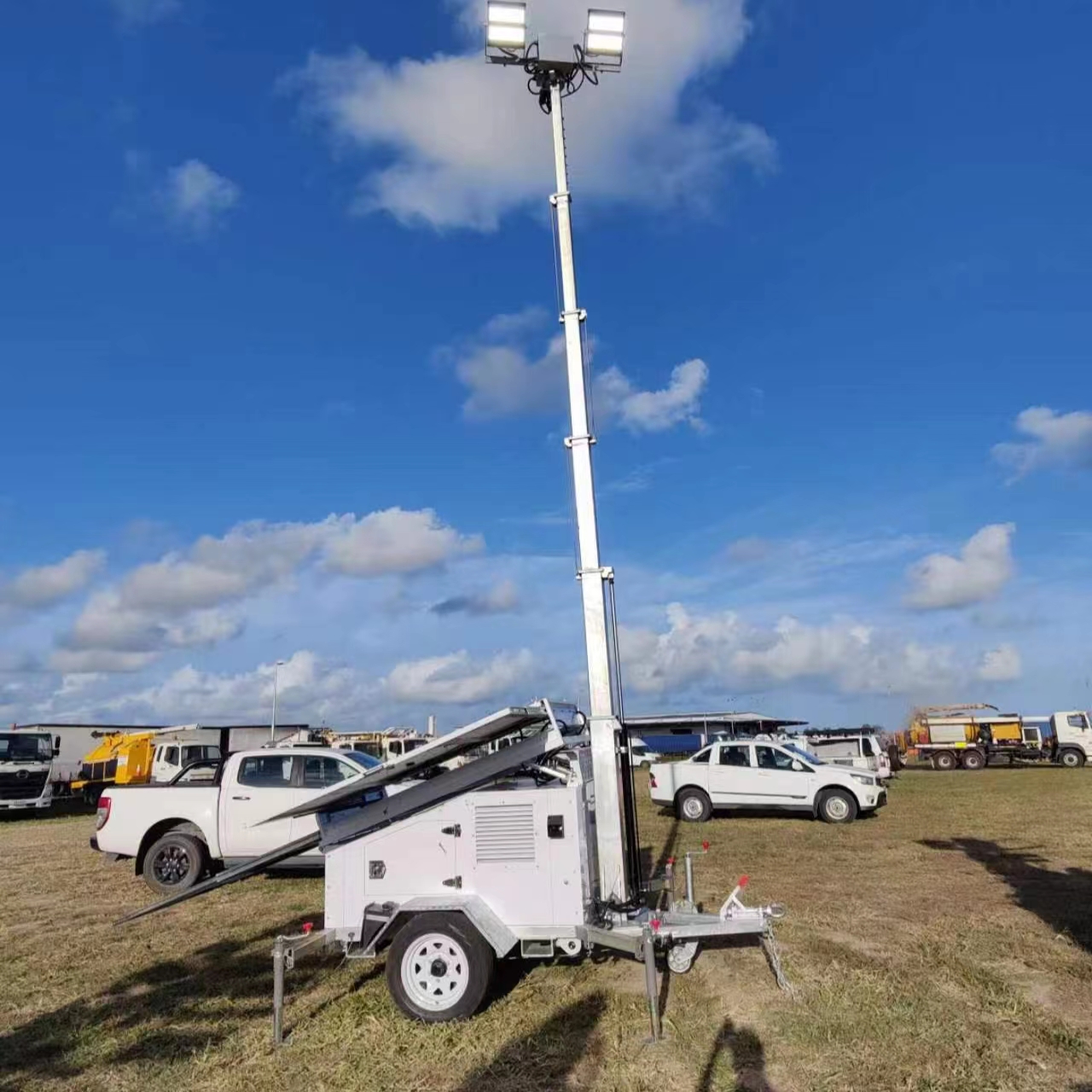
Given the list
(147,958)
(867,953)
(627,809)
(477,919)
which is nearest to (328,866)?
(477,919)

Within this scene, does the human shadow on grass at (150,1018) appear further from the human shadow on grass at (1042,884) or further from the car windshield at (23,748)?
the car windshield at (23,748)

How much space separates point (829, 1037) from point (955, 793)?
21338 millimetres

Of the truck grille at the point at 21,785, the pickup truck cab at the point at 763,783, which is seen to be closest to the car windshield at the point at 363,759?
the pickup truck cab at the point at 763,783

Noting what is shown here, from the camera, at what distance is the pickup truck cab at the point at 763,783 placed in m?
17.5

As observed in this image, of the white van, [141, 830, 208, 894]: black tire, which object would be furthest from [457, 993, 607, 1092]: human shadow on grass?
the white van

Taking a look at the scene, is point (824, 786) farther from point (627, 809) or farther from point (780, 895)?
point (627, 809)

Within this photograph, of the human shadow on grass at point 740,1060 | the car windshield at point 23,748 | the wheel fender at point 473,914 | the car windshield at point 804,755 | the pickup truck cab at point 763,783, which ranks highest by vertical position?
the car windshield at point 23,748

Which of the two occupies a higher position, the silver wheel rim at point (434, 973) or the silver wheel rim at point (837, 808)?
the silver wheel rim at point (837, 808)

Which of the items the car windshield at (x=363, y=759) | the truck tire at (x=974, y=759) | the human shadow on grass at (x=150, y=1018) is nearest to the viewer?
the human shadow on grass at (x=150, y=1018)

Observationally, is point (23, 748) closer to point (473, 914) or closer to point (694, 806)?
point (694, 806)

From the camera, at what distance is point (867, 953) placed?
24.8ft

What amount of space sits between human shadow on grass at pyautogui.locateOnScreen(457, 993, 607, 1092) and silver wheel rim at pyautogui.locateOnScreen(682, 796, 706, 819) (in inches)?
486

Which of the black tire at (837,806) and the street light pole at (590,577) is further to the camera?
the black tire at (837,806)

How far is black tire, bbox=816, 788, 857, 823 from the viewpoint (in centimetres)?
1733
